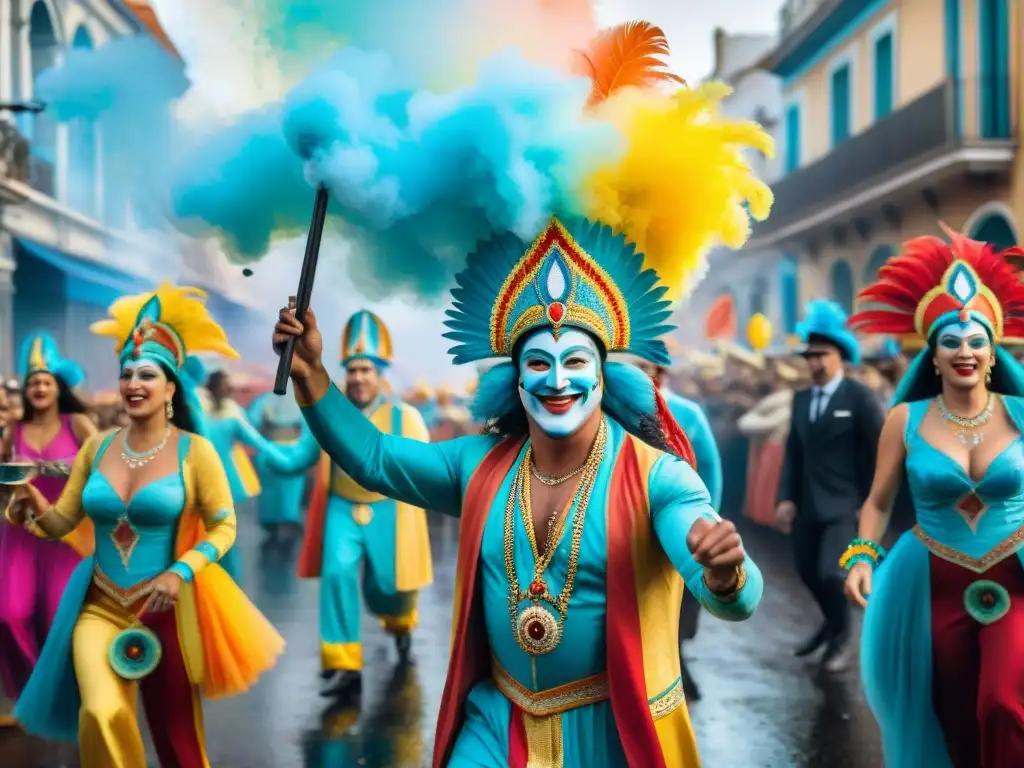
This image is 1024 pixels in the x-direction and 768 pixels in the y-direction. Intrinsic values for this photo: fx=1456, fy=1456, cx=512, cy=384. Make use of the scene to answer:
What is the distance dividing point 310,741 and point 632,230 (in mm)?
3882

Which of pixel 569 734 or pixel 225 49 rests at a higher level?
pixel 225 49

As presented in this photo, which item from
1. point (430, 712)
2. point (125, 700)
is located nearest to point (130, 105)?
point (125, 700)

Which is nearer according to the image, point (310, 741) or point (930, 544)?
point (930, 544)

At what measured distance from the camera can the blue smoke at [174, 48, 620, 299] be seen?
3914mm

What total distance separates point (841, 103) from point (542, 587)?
2422 centimetres

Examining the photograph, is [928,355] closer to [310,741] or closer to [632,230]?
[632,230]

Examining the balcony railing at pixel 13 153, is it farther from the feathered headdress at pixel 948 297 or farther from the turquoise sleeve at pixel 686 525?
the turquoise sleeve at pixel 686 525

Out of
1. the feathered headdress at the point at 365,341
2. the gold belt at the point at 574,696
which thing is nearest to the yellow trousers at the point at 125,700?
the gold belt at the point at 574,696

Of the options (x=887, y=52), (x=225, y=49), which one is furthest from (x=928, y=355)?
(x=887, y=52)

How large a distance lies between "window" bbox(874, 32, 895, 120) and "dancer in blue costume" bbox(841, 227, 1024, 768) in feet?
60.0

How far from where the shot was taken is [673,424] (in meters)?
4.50

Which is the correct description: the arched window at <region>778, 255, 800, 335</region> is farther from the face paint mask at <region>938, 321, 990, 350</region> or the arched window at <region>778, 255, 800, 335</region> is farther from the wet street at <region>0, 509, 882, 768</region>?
the face paint mask at <region>938, 321, 990, 350</region>

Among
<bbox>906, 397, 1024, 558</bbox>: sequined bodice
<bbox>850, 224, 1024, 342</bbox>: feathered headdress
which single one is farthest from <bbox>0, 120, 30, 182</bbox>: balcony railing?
→ <bbox>906, 397, 1024, 558</bbox>: sequined bodice

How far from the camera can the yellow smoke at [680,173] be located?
4.10 metres
